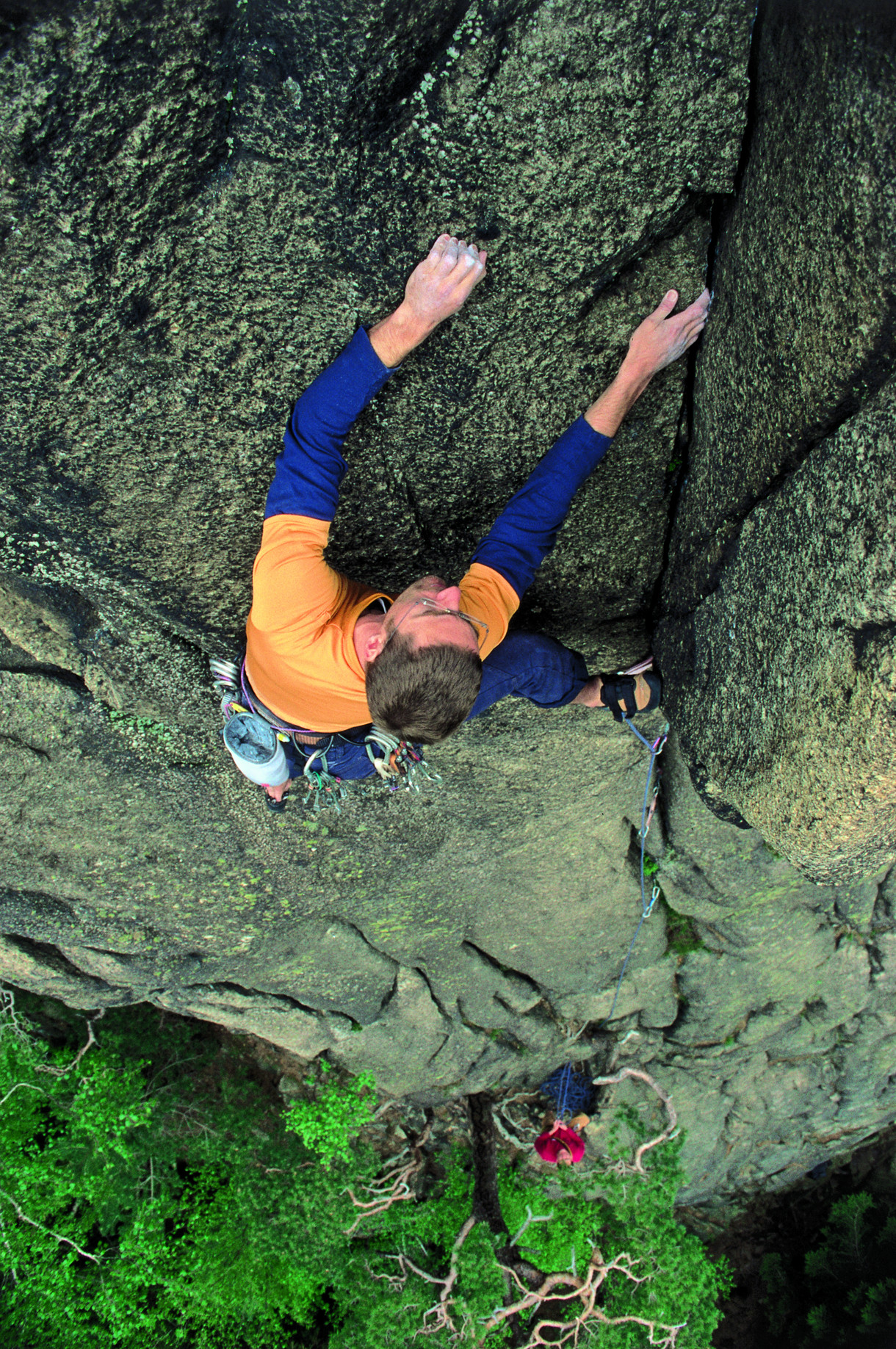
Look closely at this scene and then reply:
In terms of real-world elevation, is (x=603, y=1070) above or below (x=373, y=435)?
below

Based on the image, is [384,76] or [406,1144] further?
[406,1144]

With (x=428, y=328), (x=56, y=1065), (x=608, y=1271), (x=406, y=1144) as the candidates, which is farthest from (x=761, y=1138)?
(x=428, y=328)

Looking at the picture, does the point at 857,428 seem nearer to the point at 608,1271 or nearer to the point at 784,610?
the point at 784,610

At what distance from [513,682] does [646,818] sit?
95.6 inches

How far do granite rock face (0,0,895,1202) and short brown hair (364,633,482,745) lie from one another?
1.11 metres

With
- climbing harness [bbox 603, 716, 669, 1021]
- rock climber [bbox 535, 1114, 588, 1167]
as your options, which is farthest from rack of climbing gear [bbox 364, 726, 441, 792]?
rock climber [bbox 535, 1114, 588, 1167]

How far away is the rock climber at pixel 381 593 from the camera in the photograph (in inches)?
111

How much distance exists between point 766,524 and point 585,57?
5.70ft

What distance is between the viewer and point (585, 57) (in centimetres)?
241

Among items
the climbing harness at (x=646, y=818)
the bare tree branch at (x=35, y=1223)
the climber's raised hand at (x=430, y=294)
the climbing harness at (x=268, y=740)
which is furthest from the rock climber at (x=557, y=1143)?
the climber's raised hand at (x=430, y=294)

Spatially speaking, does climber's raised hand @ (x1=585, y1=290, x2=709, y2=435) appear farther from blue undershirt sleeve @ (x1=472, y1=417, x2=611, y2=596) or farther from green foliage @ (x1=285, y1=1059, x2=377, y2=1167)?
green foliage @ (x1=285, y1=1059, x2=377, y2=1167)

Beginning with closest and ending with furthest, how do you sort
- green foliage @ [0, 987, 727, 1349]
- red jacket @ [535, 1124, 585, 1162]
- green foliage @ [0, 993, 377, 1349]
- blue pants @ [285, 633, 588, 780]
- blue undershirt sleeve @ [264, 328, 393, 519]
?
1. blue undershirt sleeve @ [264, 328, 393, 519]
2. blue pants @ [285, 633, 588, 780]
3. red jacket @ [535, 1124, 585, 1162]
4. green foliage @ [0, 987, 727, 1349]
5. green foliage @ [0, 993, 377, 1349]

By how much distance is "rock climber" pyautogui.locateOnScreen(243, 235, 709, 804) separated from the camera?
2.83 metres

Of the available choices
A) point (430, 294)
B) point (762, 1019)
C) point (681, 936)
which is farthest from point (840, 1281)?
point (430, 294)
